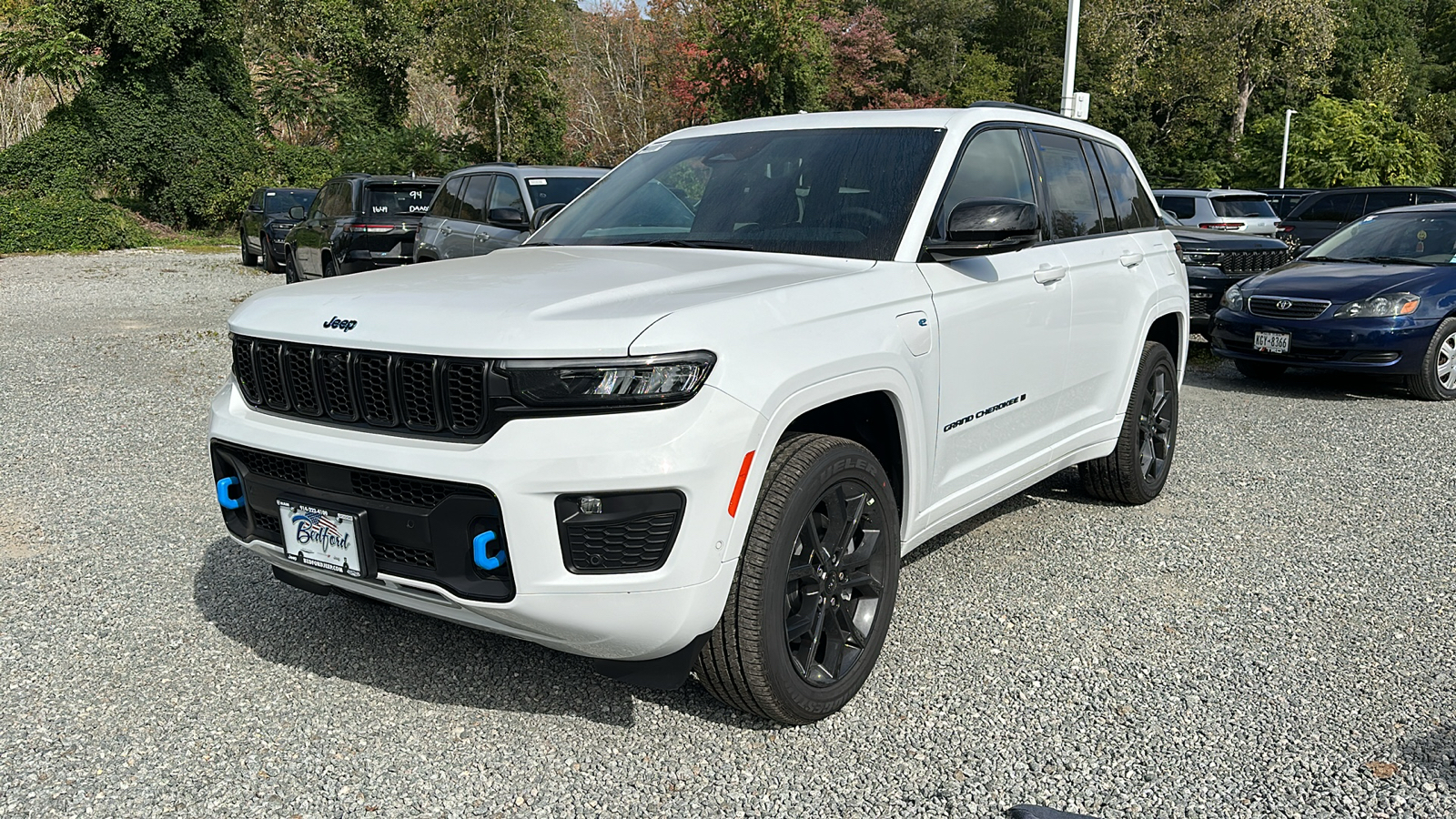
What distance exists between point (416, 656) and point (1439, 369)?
8.56 metres

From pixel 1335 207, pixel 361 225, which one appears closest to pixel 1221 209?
pixel 1335 207

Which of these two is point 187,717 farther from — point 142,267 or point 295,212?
point 142,267

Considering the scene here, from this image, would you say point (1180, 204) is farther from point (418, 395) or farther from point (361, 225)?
point (418, 395)

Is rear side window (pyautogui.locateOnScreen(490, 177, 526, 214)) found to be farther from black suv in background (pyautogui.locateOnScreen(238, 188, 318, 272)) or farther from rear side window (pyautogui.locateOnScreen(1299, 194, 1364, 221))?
rear side window (pyautogui.locateOnScreen(1299, 194, 1364, 221))

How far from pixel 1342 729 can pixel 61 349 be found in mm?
11525

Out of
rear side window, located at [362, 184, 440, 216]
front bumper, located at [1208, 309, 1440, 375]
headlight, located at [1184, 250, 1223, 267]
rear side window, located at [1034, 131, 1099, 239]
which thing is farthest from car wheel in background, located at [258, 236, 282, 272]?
rear side window, located at [1034, 131, 1099, 239]

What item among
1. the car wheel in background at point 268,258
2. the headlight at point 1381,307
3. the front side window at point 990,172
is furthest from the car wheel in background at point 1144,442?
the car wheel in background at point 268,258

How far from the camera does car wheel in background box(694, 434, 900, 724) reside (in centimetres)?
303

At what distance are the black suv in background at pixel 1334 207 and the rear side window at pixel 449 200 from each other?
39.0 ft

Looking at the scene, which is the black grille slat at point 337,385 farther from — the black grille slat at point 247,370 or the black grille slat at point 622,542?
the black grille slat at point 622,542

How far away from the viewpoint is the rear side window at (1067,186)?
4.75 m

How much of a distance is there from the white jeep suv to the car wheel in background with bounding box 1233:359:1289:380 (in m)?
6.51

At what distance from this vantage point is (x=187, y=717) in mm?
3439

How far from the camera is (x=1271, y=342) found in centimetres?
936
